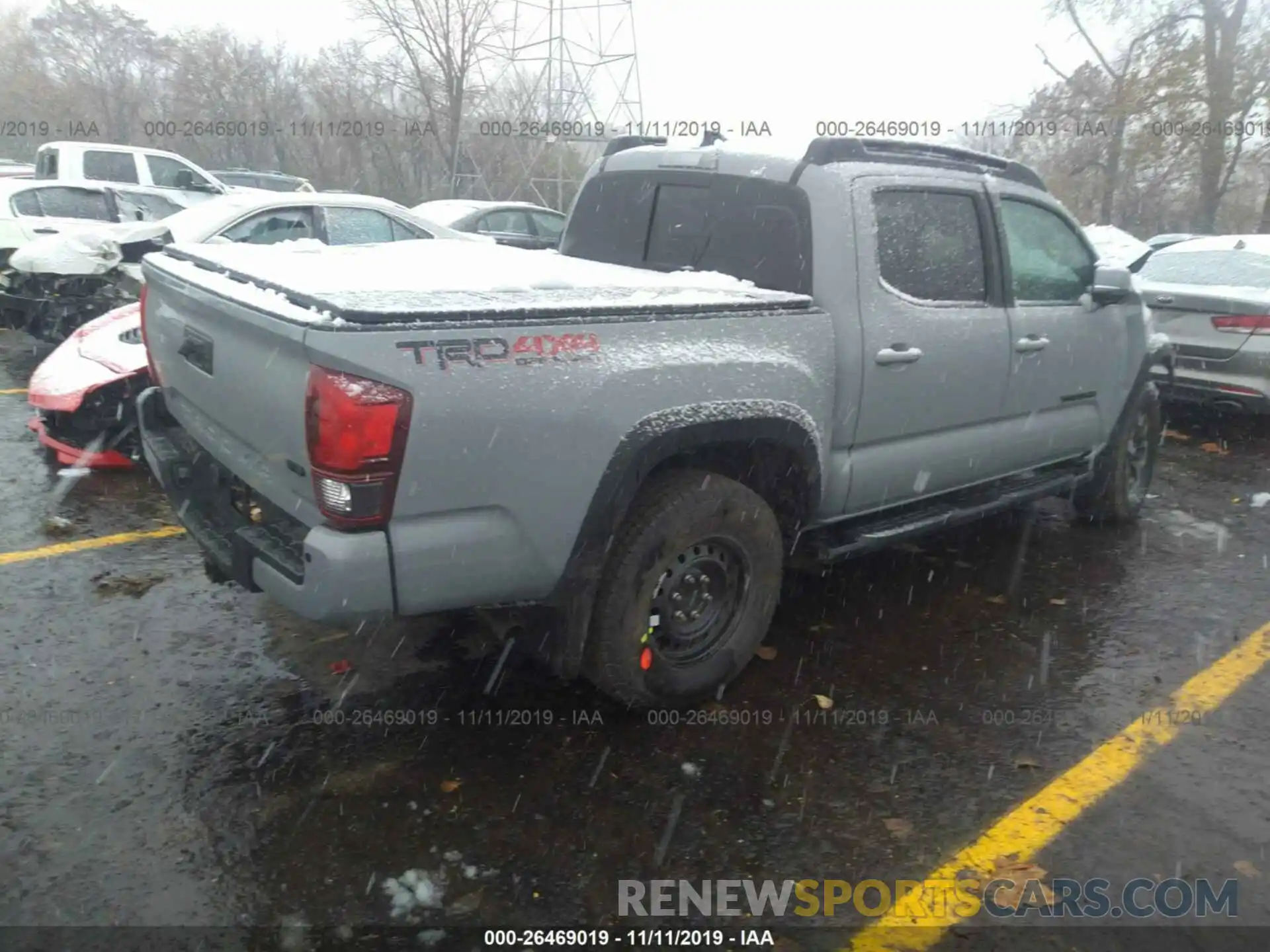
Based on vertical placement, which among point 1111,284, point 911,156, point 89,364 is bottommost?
point 89,364

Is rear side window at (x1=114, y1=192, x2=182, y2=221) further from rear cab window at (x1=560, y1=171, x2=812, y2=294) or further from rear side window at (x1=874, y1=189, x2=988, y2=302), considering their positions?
rear side window at (x1=874, y1=189, x2=988, y2=302)

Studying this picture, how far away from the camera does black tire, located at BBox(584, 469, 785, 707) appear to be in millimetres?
3131

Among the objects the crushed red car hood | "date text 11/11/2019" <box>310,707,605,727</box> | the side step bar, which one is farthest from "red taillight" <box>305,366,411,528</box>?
the crushed red car hood

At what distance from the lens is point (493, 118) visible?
26.0m

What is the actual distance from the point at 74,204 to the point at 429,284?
9.81 meters

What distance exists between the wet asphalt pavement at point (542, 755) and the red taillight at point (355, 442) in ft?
3.20

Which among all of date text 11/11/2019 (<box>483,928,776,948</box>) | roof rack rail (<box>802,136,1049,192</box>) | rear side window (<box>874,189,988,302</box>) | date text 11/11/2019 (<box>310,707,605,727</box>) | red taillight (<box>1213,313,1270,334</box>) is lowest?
date text 11/11/2019 (<box>483,928,776,948</box>)

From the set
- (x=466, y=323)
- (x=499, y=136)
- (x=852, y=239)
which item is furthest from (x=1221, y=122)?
(x=466, y=323)

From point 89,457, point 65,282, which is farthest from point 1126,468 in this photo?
point 65,282

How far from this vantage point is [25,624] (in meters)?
3.87

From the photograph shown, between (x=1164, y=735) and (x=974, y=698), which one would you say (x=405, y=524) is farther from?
(x=1164, y=735)

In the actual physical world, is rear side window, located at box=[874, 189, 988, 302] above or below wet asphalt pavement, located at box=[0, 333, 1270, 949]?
above

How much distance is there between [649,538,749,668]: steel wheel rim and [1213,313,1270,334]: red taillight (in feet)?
19.5

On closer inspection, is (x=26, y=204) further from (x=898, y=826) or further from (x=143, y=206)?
(x=898, y=826)
